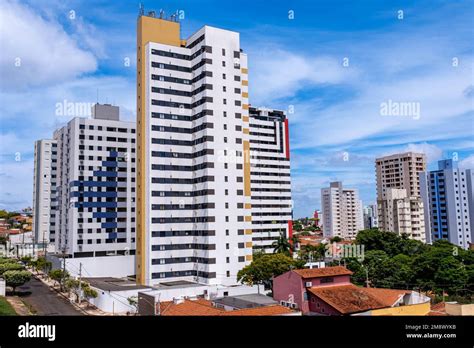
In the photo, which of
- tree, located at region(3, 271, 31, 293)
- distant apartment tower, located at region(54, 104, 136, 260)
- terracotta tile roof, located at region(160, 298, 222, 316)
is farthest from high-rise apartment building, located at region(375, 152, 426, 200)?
tree, located at region(3, 271, 31, 293)

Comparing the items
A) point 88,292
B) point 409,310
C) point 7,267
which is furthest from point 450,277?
point 7,267

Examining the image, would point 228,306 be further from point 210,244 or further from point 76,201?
point 76,201

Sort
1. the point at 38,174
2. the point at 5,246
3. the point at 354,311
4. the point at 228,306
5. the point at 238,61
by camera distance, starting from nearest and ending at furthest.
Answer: the point at 354,311 → the point at 228,306 → the point at 238,61 → the point at 5,246 → the point at 38,174

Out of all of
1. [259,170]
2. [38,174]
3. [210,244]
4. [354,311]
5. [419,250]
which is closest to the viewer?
[354,311]

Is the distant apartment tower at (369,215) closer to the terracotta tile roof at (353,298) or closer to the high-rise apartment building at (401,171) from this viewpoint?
the high-rise apartment building at (401,171)

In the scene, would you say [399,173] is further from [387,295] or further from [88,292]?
[88,292]

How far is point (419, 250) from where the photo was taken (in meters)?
26.8

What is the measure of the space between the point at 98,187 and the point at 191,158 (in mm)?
9221

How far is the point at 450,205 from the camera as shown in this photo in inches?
1431

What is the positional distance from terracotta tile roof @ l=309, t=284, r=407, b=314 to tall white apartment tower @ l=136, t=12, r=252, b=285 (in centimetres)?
816
